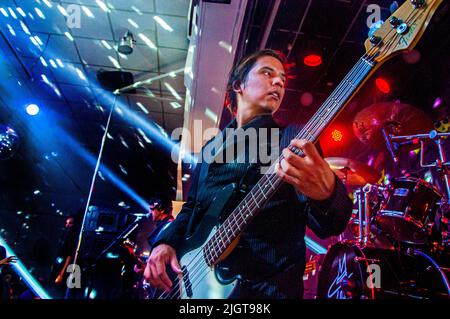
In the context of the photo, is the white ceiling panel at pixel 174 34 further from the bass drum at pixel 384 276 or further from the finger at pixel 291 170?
the finger at pixel 291 170

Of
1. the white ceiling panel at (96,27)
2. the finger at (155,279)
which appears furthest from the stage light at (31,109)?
the finger at (155,279)

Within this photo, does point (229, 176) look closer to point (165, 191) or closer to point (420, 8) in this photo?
point (420, 8)

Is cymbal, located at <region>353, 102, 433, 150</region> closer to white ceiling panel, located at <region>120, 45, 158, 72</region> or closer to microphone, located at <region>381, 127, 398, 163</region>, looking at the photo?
microphone, located at <region>381, 127, 398, 163</region>

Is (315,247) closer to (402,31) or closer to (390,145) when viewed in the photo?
(390,145)

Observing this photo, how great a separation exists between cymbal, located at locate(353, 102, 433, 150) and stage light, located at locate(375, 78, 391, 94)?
1467 millimetres

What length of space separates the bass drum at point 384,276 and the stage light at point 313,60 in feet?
9.56

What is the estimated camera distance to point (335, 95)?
116 cm

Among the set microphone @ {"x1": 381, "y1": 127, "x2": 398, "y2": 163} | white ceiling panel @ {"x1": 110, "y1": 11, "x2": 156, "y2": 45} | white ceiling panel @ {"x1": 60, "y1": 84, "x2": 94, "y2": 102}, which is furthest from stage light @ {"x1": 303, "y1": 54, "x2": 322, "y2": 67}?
white ceiling panel @ {"x1": 60, "y1": 84, "x2": 94, "y2": 102}

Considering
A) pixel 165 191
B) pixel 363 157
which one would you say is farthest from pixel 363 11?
pixel 165 191

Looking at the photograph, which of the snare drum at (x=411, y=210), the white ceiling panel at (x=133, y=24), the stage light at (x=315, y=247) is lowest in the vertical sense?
the snare drum at (x=411, y=210)

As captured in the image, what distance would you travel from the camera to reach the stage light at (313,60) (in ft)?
13.9

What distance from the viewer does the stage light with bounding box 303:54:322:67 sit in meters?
4.23

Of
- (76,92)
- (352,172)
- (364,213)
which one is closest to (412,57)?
(352,172)

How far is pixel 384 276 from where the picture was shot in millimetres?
1936
